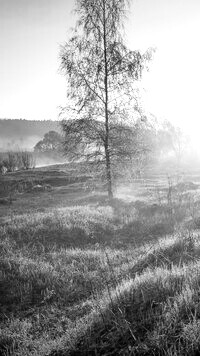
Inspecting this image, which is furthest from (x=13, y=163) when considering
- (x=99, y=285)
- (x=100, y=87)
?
(x=99, y=285)

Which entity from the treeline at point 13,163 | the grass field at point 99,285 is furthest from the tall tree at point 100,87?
the treeline at point 13,163

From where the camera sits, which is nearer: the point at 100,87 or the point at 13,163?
the point at 100,87

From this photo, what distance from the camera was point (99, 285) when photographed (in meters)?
6.68

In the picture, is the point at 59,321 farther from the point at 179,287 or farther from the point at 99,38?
the point at 99,38

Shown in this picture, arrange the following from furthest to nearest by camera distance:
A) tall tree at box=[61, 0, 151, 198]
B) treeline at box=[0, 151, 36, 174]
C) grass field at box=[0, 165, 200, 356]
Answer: treeline at box=[0, 151, 36, 174], tall tree at box=[61, 0, 151, 198], grass field at box=[0, 165, 200, 356]

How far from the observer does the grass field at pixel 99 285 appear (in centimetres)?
376

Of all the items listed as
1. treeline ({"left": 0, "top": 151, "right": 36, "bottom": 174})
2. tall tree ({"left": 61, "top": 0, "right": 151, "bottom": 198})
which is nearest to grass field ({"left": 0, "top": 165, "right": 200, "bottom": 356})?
tall tree ({"left": 61, "top": 0, "right": 151, "bottom": 198})

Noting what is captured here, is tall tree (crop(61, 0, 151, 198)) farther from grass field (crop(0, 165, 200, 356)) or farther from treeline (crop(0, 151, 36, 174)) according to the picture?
treeline (crop(0, 151, 36, 174))

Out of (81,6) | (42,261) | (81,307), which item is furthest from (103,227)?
(81,6)

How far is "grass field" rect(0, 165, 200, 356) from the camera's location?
3.76m

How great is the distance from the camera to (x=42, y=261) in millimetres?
8188

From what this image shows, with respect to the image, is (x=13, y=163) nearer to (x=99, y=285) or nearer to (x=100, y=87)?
(x=100, y=87)

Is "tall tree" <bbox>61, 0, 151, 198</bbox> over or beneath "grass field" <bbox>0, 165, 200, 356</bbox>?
over

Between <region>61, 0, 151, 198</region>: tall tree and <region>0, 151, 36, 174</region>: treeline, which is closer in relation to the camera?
<region>61, 0, 151, 198</region>: tall tree
